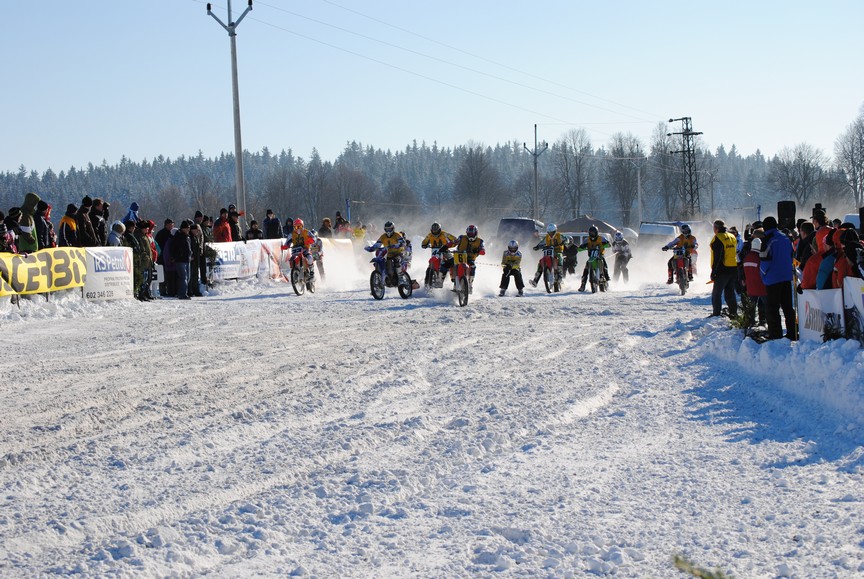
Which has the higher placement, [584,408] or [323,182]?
[323,182]

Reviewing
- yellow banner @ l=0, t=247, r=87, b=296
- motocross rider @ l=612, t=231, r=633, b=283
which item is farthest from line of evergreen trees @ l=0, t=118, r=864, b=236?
yellow banner @ l=0, t=247, r=87, b=296

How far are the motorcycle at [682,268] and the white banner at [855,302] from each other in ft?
44.4

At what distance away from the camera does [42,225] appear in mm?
17969

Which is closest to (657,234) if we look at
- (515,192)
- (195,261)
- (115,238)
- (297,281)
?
(297,281)

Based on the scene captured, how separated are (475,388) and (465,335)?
460 cm

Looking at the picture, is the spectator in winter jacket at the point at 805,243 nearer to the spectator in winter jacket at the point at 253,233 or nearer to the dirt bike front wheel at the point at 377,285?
the dirt bike front wheel at the point at 377,285

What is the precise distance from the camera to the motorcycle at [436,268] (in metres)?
20.2

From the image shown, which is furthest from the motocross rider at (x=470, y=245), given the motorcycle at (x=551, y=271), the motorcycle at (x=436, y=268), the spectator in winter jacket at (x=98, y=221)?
the spectator in winter jacket at (x=98, y=221)

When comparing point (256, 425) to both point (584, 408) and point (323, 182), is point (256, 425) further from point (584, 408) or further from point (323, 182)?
point (323, 182)

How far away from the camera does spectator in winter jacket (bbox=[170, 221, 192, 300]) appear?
2120 cm

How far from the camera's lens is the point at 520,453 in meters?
6.98

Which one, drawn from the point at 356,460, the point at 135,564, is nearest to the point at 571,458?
the point at 356,460

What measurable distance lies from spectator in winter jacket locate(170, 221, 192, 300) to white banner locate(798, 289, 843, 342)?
14125 millimetres

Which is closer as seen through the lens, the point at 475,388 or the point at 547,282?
the point at 475,388
